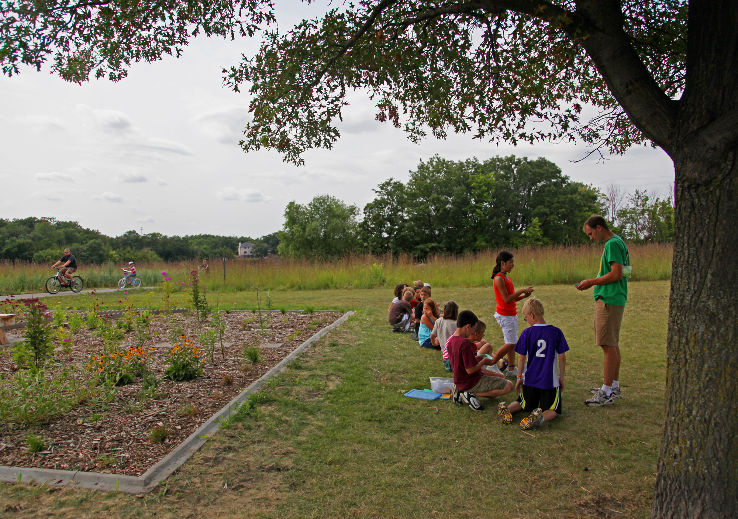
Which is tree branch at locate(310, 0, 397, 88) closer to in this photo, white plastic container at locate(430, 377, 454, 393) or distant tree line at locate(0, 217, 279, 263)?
white plastic container at locate(430, 377, 454, 393)

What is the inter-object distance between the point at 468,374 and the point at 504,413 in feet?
1.77

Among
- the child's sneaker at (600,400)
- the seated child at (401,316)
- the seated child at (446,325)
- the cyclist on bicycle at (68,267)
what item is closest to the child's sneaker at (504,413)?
the child's sneaker at (600,400)

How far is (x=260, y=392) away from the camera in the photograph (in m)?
5.05

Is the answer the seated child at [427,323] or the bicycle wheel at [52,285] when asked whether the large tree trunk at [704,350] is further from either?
the bicycle wheel at [52,285]

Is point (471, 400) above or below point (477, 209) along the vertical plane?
below

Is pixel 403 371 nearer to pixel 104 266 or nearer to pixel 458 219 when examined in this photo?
pixel 104 266

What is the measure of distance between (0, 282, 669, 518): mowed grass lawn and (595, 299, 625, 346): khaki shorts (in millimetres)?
637

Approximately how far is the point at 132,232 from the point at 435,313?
76.8 meters

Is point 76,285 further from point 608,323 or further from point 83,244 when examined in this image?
point 83,244

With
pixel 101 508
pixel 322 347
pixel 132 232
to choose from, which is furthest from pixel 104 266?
pixel 132 232

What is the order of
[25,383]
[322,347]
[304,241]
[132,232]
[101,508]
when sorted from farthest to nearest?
[132,232] → [304,241] → [322,347] → [25,383] → [101,508]

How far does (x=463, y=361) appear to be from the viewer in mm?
4832

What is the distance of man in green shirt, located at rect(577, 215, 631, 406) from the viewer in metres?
4.74

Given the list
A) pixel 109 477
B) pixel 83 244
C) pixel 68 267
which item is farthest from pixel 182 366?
pixel 83 244
